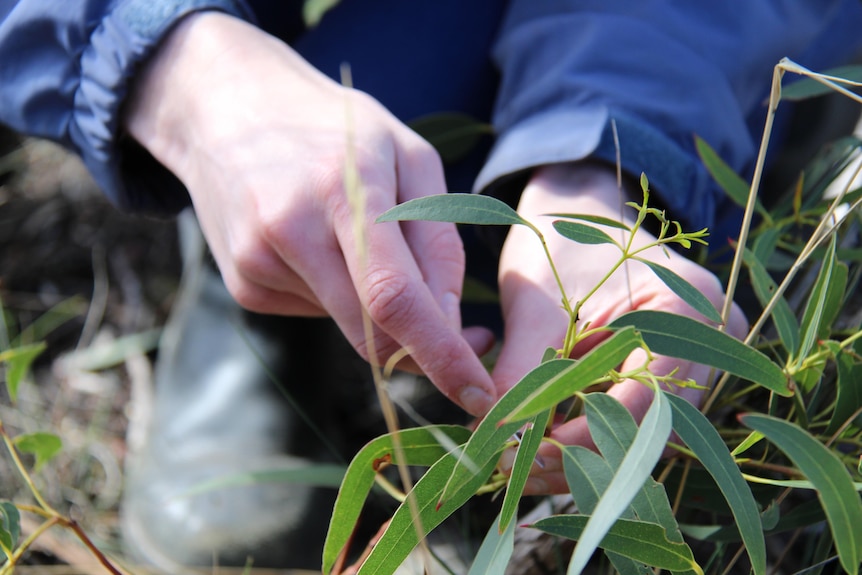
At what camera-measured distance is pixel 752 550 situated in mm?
353

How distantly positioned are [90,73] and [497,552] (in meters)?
0.52

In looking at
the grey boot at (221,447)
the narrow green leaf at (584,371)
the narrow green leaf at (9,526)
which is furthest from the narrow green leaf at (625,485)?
the grey boot at (221,447)

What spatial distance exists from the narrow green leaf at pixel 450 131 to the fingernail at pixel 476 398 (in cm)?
35

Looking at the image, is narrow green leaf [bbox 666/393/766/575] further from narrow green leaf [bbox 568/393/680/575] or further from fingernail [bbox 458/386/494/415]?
fingernail [bbox 458/386/494/415]

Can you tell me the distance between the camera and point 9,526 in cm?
43

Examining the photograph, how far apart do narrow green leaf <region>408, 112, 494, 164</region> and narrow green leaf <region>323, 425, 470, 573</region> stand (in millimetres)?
420

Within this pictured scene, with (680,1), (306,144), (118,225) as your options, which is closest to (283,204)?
(306,144)

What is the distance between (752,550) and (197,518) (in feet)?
2.41

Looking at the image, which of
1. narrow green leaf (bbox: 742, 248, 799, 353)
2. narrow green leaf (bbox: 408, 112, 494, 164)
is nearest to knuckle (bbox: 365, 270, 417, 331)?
narrow green leaf (bbox: 742, 248, 799, 353)

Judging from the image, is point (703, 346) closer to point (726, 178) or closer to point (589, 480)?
point (589, 480)

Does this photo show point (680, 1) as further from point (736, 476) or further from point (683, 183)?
point (736, 476)

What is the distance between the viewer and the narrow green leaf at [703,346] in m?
0.36

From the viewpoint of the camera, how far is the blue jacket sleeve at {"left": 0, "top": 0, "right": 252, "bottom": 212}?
0.62 metres

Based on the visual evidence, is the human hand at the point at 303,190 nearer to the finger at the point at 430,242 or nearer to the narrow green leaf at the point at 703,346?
the finger at the point at 430,242
